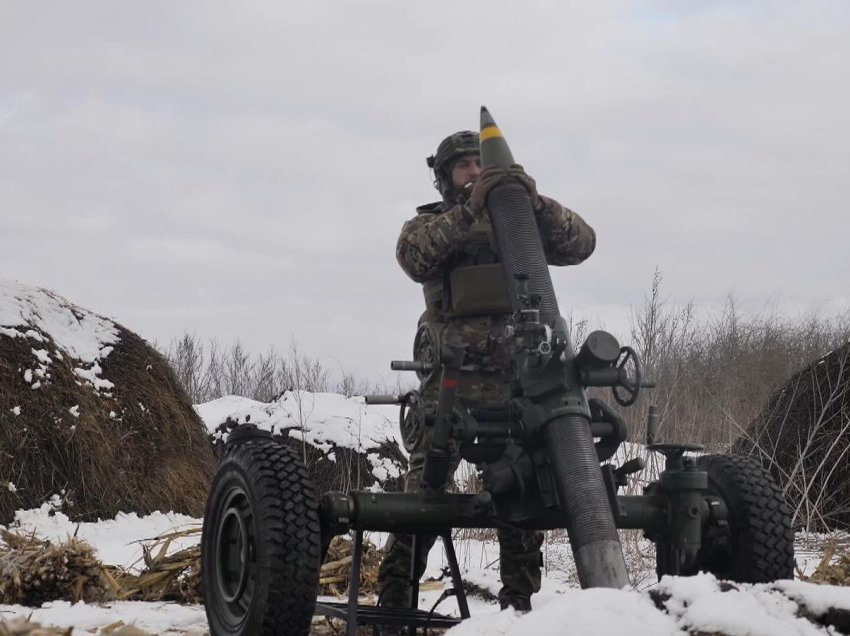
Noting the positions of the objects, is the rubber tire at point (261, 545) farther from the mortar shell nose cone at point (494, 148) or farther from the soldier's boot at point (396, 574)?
the mortar shell nose cone at point (494, 148)

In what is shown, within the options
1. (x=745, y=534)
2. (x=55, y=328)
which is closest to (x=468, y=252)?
(x=745, y=534)

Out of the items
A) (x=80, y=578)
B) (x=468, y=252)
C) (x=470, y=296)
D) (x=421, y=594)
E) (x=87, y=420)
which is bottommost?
(x=421, y=594)

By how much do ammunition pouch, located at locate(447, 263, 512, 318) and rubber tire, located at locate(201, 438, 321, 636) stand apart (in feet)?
3.80

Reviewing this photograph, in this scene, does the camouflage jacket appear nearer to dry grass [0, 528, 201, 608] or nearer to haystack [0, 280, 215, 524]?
dry grass [0, 528, 201, 608]

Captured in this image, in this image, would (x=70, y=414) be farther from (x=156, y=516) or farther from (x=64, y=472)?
(x=156, y=516)

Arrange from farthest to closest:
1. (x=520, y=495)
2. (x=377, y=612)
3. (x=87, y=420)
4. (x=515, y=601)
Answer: (x=87, y=420), (x=515, y=601), (x=377, y=612), (x=520, y=495)

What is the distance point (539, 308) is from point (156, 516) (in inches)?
211

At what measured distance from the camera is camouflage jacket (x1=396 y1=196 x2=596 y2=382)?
502cm

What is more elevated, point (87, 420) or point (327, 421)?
point (327, 421)

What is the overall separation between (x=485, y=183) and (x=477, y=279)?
615 mm

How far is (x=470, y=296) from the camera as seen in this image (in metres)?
5.14

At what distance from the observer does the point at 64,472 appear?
8.85 meters

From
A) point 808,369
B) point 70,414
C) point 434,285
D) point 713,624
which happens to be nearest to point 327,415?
point 70,414

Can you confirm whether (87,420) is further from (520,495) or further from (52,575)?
(520,495)
